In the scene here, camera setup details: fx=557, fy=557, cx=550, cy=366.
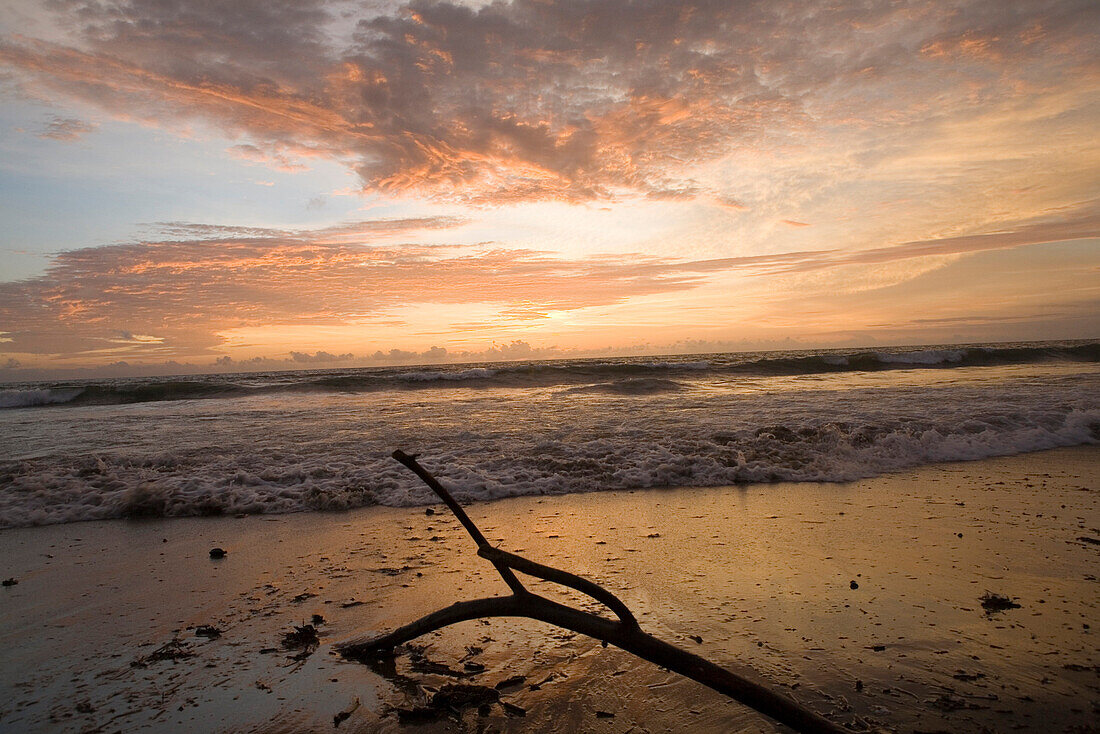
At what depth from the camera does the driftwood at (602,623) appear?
2.02m

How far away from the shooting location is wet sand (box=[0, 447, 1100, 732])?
281 centimetres

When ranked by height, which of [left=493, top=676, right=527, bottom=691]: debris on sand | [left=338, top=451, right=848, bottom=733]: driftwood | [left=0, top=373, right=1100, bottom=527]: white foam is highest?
[left=338, top=451, right=848, bottom=733]: driftwood

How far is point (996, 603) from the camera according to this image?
3.77 metres

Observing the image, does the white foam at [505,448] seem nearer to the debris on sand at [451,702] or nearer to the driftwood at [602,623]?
the debris on sand at [451,702]

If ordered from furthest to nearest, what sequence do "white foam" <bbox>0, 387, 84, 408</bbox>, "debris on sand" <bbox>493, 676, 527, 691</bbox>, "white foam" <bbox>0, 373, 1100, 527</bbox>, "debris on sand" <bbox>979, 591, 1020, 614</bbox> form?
"white foam" <bbox>0, 387, 84, 408</bbox>
"white foam" <bbox>0, 373, 1100, 527</bbox>
"debris on sand" <bbox>979, 591, 1020, 614</bbox>
"debris on sand" <bbox>493, 676, 527, 691</bbox>

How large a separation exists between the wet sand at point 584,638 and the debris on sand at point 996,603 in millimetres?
63

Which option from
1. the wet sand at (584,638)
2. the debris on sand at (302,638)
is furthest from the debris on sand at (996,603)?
the debris on sand at (302,638)

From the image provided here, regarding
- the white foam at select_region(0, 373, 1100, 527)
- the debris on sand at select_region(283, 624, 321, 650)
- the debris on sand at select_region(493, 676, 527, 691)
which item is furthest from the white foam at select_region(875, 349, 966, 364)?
the debris on sand at select_region(283, 624, 321, 650)

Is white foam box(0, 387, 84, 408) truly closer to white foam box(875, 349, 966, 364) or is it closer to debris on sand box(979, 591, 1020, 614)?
debris on sand box(979, 591, 1020, 614)

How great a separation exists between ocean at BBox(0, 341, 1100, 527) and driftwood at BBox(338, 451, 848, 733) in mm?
4804

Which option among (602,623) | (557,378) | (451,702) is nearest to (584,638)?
(451,702)

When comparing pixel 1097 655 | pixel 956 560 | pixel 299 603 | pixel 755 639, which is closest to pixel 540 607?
pixel 755 639

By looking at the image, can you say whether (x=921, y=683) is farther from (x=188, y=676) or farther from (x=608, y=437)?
(x=608, y=437)

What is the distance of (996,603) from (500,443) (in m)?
7.61
